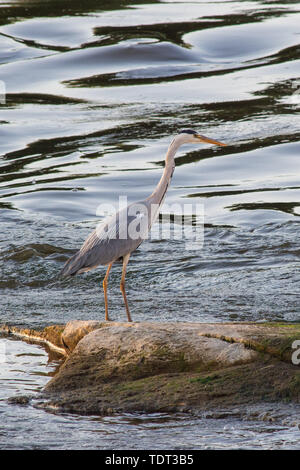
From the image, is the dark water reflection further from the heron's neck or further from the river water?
the heron's neck

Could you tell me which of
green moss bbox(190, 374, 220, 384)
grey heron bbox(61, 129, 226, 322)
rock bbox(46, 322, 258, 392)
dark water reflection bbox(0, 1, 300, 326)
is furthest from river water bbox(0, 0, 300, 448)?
grey heron bbox(61, 129, 226, 322)

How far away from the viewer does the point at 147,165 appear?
15.2 metres

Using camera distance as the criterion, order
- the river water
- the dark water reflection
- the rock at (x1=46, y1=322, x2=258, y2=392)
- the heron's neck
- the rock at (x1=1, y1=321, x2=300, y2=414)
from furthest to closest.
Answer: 1. the dark water reflection
2. the heron's neck
3. the river water
4. the rock at (x1=46, y1=322, x2=258, y2=392)
5. the rock at (x1=1, y1=321, x2=300, y2=414)

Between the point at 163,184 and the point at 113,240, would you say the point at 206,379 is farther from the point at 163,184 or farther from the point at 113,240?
the point at 163,184

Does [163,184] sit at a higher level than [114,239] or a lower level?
higher

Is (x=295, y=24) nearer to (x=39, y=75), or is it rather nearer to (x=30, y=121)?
(x=39, y=75)

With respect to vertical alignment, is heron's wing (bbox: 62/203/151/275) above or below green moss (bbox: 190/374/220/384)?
above

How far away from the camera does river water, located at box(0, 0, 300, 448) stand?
8.92m

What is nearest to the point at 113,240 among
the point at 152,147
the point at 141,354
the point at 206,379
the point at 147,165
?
the point at 141,354

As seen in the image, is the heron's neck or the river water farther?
the heron's neck

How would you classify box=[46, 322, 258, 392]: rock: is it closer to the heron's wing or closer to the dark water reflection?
the heron's wing

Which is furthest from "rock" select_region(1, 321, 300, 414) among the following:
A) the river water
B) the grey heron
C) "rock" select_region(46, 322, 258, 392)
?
the grey heron

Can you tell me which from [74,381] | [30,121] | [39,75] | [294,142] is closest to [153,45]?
[39,75]

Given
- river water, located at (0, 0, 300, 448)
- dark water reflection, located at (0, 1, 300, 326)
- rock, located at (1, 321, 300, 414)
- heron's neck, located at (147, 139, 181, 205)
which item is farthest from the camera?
dark water reflection, located at (0, 1, 300, 326)
